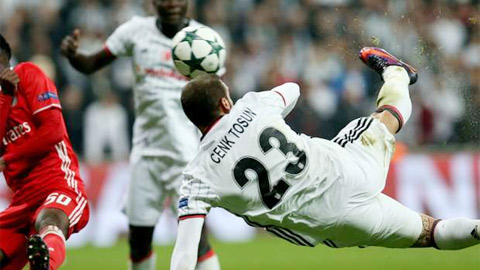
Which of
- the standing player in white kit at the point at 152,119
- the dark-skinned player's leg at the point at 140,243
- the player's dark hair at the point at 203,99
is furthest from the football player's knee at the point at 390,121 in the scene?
the dark-skinned player's leg at the point at 140,243

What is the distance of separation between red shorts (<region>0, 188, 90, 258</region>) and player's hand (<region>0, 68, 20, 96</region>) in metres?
0.78

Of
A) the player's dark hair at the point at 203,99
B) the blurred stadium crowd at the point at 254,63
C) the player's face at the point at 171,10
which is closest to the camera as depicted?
the player's dark hair at the point at 203,99

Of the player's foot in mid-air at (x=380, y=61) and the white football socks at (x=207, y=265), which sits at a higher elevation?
the player's foot in mid-air at (x=380, y=61)

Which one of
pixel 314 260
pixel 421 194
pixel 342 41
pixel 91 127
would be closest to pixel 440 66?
pixel 342 41

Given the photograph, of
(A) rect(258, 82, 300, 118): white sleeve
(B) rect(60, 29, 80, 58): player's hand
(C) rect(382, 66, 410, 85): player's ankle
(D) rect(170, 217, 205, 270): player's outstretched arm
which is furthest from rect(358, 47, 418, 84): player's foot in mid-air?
(B) rect(60, 29, 80, 58): player's hand

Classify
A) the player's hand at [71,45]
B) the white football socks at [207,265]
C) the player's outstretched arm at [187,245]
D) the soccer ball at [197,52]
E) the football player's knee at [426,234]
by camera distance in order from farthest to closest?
the player's hand at [71,45]
the white football socks at [207,265]
the soccer ball at [197,52]
the football player's knee at [426,234]
the player's outstretched arm at [187,245]

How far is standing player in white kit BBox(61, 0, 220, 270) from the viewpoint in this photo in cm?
885

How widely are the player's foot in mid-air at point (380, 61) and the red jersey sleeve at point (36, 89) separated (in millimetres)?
2272

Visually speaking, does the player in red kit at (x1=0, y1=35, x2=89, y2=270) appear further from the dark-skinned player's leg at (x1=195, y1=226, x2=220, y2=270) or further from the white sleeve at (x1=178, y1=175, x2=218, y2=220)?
the dark-skinned player's leg at (x1=195, y1=226, x2=220, y2=270)

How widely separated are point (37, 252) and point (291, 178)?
164 cm

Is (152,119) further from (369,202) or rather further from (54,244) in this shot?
(369,202)

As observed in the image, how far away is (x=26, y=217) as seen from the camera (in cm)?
698

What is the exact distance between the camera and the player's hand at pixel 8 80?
6793 millimetres

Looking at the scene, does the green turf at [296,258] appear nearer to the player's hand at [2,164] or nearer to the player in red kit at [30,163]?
the player in red kit at [30,163]
